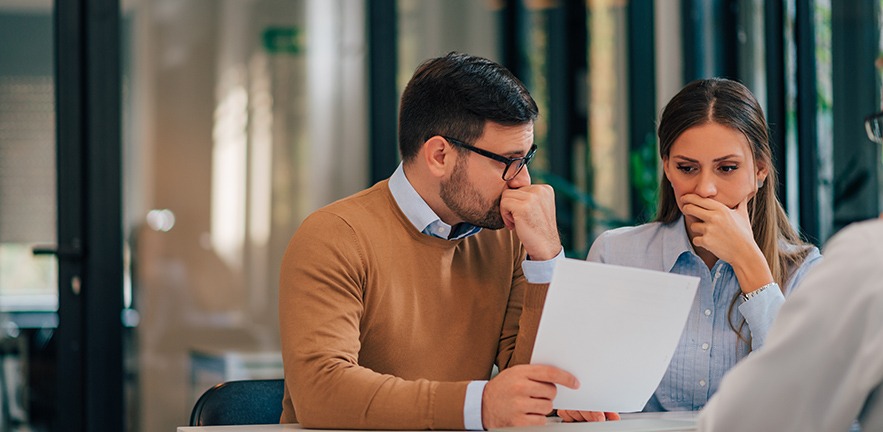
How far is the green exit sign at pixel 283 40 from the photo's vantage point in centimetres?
407

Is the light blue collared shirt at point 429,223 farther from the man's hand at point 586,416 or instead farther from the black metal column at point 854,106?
the black metal column at point 854,106

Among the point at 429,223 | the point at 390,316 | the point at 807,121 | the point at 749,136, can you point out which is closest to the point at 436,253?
the point at 429,223

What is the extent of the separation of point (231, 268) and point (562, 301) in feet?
8.73

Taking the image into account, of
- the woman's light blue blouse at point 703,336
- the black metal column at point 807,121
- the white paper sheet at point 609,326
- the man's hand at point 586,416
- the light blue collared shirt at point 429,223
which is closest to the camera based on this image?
the white paper sheet at point 609,326

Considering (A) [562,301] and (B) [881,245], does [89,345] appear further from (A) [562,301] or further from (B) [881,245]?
(B) [881,245]

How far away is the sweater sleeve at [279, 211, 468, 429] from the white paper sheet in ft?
0.66

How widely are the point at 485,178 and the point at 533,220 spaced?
0.44 ft

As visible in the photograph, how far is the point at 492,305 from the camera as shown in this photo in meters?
2.08

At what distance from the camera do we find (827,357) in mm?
1115

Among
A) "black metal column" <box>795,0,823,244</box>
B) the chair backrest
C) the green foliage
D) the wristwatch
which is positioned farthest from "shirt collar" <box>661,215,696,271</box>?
the green foliage

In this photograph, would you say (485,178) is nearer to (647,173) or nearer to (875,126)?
(875,126)

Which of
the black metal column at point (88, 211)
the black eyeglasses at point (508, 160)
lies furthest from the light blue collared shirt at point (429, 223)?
the black metal column at point (88, 211)

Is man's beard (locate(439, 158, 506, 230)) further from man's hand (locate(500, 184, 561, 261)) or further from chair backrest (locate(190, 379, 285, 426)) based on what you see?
chair backrest (locate(190, 379, 285, 426))

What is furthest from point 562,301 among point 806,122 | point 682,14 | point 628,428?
point 682,14
